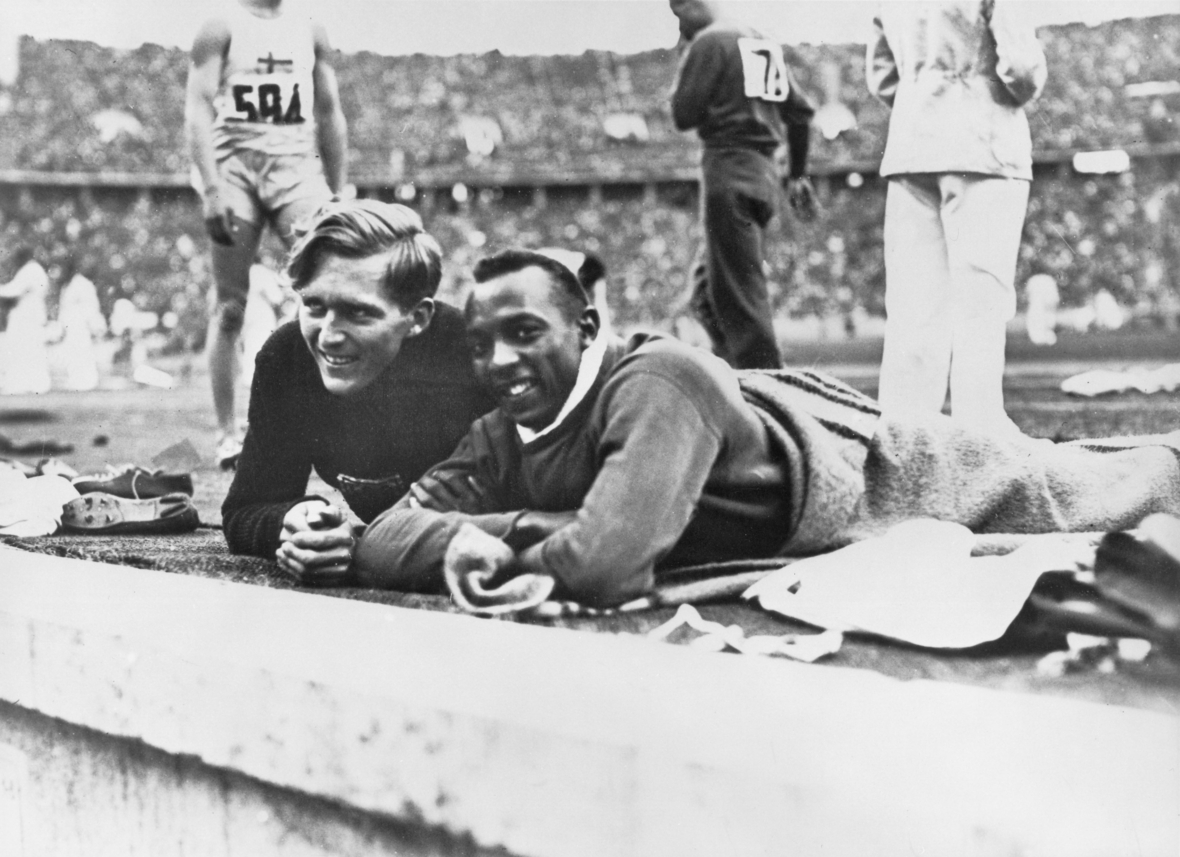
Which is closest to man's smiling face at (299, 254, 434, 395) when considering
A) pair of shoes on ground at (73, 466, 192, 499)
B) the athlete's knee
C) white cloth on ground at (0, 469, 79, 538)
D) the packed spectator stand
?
the packed spectator stand

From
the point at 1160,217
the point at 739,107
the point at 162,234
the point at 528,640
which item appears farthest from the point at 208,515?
the point at 1160,217

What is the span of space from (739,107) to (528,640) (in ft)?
3.02

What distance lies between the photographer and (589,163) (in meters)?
2.08

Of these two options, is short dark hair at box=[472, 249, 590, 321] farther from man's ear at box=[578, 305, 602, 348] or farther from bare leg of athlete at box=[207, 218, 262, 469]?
bare leg of athlete at box=[207, 218, 262, 469]

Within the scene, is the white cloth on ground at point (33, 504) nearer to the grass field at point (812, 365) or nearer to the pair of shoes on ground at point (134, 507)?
the pair of shoes on ground at point (134, 507)

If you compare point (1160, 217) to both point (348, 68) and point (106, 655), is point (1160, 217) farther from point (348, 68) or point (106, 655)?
point (106, 655)

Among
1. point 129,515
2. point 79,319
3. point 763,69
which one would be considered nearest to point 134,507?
point 129,515

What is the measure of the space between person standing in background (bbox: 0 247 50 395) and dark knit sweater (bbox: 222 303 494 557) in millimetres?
842

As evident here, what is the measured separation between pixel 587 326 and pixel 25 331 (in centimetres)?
157

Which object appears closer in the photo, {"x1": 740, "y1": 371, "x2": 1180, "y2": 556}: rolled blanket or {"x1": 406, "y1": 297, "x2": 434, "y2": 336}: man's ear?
{"x1": 740, "y1": 371, "x2": 1180, "y2": 556}: rolled blanket

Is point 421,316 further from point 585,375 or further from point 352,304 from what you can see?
point 585,375

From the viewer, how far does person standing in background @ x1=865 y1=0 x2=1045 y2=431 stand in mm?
1691

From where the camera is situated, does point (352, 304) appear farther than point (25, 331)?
No

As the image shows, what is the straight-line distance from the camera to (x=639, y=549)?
164 centimetres
